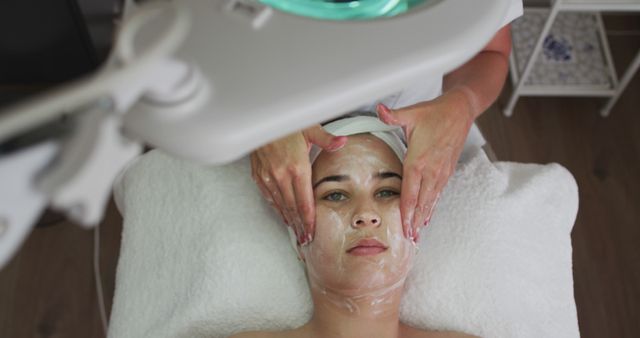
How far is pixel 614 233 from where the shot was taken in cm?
172

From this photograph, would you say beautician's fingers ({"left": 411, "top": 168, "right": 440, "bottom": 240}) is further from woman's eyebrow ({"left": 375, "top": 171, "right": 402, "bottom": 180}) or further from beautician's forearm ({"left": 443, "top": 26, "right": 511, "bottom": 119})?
beautician's forearm ({"left": 443, "top": 26, "right": 511, "bottom": 119})

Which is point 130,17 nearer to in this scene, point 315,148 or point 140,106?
point 140,106

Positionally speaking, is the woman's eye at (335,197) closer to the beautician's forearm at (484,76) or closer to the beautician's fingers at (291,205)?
the beautician's fingers at (291,205)

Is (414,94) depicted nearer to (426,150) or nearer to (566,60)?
(426,150)

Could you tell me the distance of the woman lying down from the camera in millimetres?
1005

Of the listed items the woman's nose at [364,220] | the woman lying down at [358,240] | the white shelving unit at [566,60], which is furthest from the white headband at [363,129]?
the white shelving unit at [566,60]

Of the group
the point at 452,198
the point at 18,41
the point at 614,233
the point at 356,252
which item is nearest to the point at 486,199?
the point at 452,198

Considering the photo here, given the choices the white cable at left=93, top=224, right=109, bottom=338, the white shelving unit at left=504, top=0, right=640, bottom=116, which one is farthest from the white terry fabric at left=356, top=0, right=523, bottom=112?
the white cable at left=93, top=224, right=109, bottom=338

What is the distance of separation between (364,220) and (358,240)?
3 centimetres

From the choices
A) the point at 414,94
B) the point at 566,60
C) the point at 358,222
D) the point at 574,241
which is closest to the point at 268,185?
the point at 358,222

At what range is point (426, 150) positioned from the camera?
1.02 metres

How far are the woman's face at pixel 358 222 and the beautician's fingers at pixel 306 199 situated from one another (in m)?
0.01

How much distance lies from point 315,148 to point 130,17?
0.58 metres

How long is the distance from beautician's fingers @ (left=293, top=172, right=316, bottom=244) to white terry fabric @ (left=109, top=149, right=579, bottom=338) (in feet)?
0.58
